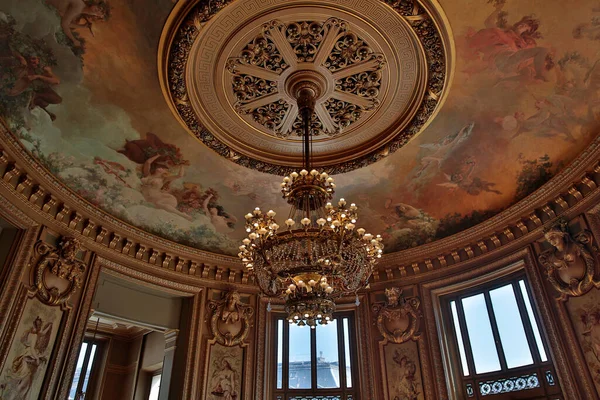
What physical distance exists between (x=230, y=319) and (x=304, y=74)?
5.97 meters

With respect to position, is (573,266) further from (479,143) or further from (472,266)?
(479,143)

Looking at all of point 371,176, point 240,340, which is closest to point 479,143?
point 371,176

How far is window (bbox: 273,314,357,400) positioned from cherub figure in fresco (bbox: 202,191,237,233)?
2.65 metres

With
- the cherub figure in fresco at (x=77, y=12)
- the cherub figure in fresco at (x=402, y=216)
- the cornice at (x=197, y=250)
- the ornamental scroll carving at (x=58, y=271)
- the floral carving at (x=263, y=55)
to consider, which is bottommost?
the ornamental scroll carving at (x=58, y=271)

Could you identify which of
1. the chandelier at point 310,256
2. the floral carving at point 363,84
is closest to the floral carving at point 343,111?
the floral carving at point 363,84

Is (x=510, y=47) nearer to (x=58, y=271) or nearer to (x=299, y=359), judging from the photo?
(x=299, y=359)

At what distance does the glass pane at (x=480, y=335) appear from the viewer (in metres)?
9.44

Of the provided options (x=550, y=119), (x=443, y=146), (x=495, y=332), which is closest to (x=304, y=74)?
(x=443, y=146)

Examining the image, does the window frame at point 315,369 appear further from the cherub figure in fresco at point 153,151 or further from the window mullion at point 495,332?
the cherub figure in fresco at point 153,151

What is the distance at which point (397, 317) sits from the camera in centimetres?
1060

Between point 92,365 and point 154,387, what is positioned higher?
point 92,365

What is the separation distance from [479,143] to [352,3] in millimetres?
4067

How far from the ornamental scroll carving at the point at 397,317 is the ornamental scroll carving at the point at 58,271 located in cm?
671

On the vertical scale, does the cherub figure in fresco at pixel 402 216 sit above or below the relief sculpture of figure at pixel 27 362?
above
